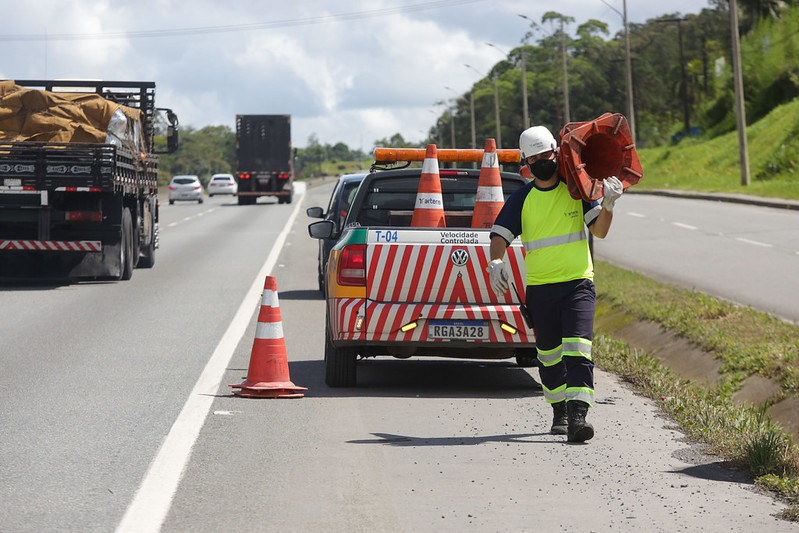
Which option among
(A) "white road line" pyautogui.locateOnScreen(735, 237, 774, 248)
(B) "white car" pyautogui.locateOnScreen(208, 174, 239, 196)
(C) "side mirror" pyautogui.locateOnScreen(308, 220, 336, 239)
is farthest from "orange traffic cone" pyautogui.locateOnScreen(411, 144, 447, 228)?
(B) "white car" pyautogui.locateOnScreen(208, 174, 239, 196)

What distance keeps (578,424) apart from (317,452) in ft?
5.08

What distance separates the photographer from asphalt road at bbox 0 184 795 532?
641cm

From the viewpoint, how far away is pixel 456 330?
10.2 metres

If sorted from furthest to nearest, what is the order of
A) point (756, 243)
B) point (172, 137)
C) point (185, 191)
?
1. point (185, 191)
2. point (172, 137)
3. point (756, 243)

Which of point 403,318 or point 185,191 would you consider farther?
point 185,191

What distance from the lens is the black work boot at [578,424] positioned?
8344 millimetres

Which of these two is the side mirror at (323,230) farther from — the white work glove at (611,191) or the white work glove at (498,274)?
the white work glove at (611,191)

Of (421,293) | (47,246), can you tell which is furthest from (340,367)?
(47,246)

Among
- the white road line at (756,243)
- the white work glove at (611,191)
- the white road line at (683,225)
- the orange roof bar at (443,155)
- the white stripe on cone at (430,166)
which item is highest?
the orange roof bar at (443,155)

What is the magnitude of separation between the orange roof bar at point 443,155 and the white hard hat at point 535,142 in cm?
298

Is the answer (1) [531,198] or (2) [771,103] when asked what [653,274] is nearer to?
(1) [531,198]

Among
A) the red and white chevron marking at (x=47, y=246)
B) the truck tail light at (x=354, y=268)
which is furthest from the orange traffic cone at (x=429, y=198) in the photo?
the red and white chevron marking at (x=47, y=246)

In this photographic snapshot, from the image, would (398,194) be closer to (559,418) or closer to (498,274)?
(498,274)

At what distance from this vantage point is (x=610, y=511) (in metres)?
6.52
